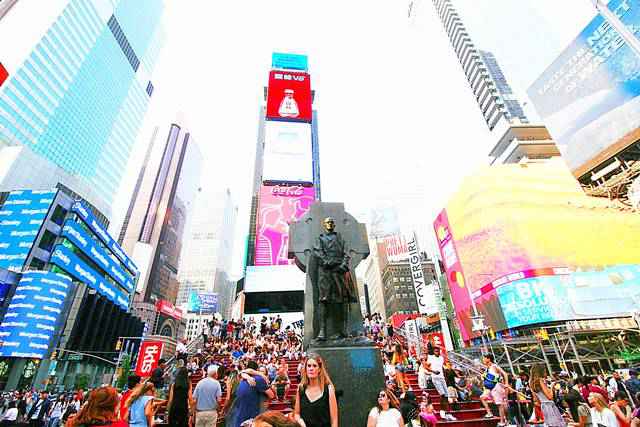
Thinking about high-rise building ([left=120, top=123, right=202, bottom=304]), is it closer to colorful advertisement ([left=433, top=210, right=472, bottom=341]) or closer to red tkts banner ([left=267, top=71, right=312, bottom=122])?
red tkts banner ([left=267, top=71, right=312, bottom=122])

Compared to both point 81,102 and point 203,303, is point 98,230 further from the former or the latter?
point 203,303

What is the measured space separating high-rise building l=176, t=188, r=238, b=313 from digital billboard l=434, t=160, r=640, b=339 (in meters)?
126

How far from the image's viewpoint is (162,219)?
317 feet

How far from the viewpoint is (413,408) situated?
4.84 meters

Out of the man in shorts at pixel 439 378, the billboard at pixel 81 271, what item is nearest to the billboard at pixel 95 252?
the billboard at pixel 81 271

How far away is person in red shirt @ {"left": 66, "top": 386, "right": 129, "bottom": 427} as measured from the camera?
2.06 m

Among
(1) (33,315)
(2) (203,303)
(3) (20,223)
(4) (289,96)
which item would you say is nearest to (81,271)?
(3) (20,223)

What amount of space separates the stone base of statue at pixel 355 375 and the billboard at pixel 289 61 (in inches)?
1604

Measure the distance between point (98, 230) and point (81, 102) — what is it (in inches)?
1591

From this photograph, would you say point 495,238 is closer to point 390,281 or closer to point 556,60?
point 556,60

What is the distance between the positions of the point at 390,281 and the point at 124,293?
61.4m

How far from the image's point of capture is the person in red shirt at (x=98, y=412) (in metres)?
2.06

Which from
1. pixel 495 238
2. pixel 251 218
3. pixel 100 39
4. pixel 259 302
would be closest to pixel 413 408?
pixel 259 302

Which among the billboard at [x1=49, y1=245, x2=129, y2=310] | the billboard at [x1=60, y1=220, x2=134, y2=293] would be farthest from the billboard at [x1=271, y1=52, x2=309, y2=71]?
the billboard at [x1=49, y1=245, x2=129, y2=310]
